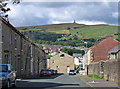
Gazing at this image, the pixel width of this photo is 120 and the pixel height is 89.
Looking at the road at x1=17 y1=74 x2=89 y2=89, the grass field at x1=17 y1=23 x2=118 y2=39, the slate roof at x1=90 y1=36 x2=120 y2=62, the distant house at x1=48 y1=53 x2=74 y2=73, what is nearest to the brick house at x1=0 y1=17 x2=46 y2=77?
the road at x1=17 y1=74 x2=89 y2=89

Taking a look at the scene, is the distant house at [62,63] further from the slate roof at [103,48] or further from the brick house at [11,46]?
the brick house at [11,46]

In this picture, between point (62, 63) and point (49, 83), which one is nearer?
point (49, 83)

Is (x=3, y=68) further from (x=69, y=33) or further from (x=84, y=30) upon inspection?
(x=84, y=30)

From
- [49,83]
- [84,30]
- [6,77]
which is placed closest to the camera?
[6,77]

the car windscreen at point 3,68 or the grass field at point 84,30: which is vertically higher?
the grass field at point 84,30

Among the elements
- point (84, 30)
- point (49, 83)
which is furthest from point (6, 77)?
point (84, 30)

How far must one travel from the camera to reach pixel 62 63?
323ft

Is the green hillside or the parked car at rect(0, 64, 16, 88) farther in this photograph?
the green hillside

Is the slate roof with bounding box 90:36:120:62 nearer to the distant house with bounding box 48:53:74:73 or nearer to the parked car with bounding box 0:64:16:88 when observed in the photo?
the distant house with bounding box 48:53:74:73

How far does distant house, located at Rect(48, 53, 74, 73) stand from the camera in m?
97.9

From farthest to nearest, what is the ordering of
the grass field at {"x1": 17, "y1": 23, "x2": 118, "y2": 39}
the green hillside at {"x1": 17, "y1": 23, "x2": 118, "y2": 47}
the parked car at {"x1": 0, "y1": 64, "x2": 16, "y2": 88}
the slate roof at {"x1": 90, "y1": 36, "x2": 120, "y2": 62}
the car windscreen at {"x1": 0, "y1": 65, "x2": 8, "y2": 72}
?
the green hillside at {"x1": 17, "y1": 23, "x2": 118, "y2": 47} < the grass field at {"x1": 17, "y1": 23, "x2": 118, "y2": 39} < the slate roof at {"x1": 90, "y1": 36, "x2": 120, "y2": 62} < the car windscreen at {"x1": 0, "y1": 65, "x2": 8, "y2": 72} < the parked car at {"x1": 0, "y1": 64, "x2": 16, "y2": 88}

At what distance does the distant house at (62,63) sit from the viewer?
9795 cm

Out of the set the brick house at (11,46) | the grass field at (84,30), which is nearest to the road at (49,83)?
the brick house at (11,46)

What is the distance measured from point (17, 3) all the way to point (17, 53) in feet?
75.6
